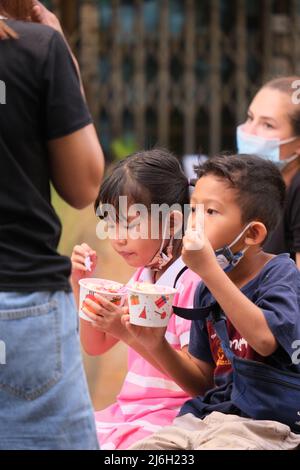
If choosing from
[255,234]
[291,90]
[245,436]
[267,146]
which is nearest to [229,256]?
[255,234]

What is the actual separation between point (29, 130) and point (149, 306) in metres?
0.61

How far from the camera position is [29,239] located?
79.1 inches

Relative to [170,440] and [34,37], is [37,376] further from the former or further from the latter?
[34,37]

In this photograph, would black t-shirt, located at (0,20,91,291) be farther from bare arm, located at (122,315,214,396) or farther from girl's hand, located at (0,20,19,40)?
bare arm, located at (122,315,214,396)

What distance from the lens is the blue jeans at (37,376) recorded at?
1.99 meters

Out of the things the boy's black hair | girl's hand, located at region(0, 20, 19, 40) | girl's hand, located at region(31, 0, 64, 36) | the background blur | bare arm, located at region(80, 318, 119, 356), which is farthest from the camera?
the background blur

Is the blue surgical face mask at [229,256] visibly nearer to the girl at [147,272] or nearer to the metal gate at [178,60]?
the girl at [147,272]

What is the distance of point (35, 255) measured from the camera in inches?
79.2

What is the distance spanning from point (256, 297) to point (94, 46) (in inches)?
214

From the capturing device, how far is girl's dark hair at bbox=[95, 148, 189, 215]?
2791mm

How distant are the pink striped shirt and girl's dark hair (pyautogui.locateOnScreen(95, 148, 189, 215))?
205 mm

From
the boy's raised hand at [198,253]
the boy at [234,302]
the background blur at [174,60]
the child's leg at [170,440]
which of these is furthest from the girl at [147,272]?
the background blur at [174,60]

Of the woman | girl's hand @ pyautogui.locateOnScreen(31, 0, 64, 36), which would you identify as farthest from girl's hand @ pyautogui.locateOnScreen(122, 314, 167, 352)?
the woman

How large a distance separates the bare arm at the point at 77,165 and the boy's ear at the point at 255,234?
1.92 ft
